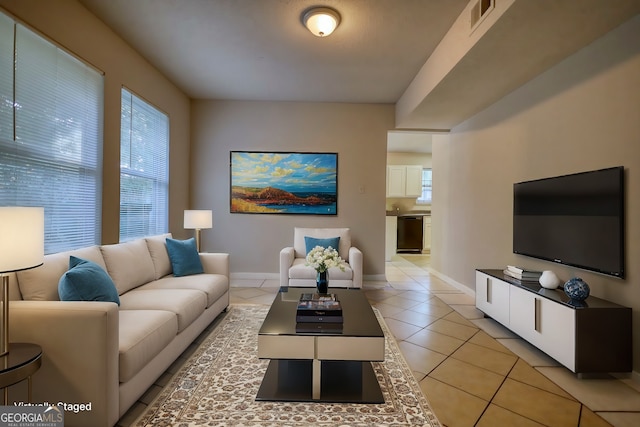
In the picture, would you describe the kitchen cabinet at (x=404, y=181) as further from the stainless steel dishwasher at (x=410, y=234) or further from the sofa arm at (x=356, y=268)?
the sofa arm at (x=356, y=268)

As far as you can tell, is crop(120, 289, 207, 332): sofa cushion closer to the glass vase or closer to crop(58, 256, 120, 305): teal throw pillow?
crop(58, 256, 120, 305): teal throw pillow

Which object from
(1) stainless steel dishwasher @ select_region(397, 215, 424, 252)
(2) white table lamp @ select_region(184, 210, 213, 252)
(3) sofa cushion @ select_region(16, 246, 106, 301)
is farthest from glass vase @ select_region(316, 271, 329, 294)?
(1) stainless steel dishwasher @ select_region(397, 215, 424, 252)

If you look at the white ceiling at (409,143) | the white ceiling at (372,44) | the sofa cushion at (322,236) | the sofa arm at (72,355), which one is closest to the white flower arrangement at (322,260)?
the sofa arm at (72,355)

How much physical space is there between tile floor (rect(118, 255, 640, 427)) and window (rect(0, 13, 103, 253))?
150 centimetres

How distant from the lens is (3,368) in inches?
48.0

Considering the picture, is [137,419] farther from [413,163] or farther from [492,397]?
[413,163]

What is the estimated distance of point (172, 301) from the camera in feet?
7.39

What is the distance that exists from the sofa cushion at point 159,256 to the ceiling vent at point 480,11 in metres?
3.42

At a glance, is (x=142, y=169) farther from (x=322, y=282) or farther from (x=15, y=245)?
(x=322, y=282)

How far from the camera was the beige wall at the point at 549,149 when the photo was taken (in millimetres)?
2053

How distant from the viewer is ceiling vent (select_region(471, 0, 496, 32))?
220 centimetres

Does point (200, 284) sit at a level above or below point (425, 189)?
below

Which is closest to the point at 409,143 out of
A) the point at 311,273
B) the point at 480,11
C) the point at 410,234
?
the point at 410,234

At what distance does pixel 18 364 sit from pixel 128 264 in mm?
1395
